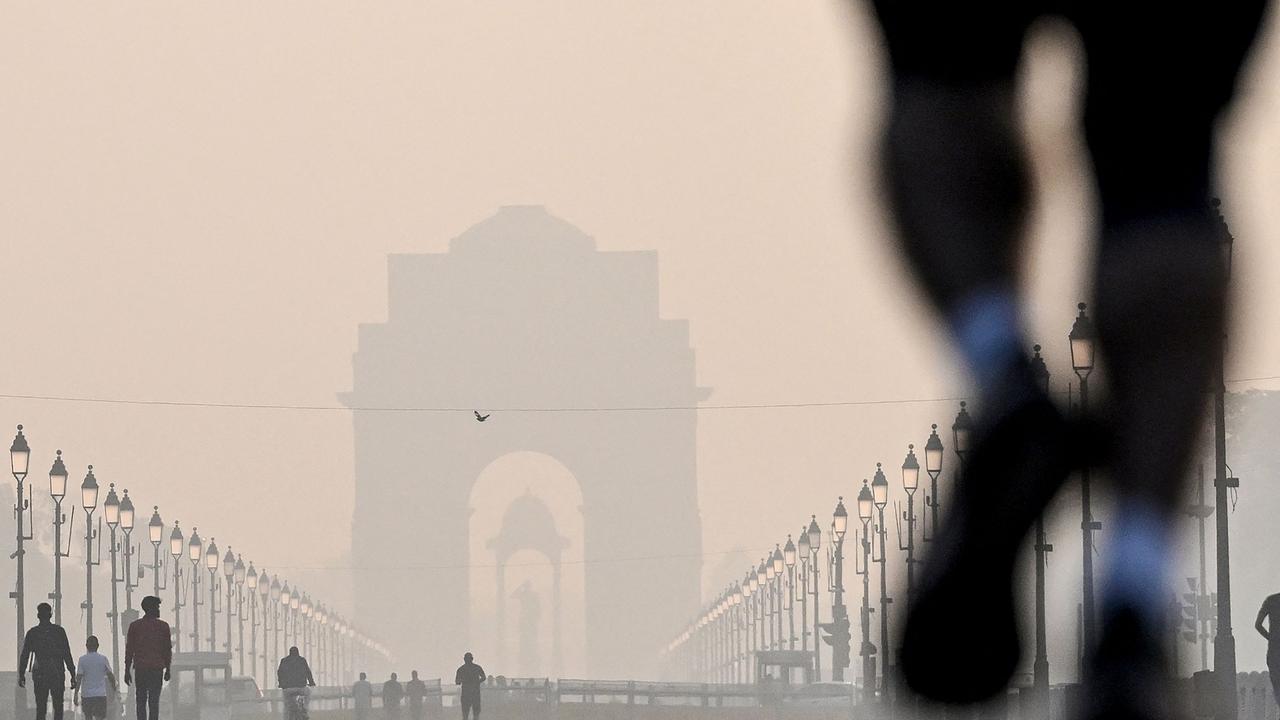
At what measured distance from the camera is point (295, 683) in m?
30.8

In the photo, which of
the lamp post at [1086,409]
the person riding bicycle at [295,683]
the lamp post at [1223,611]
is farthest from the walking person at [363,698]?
the lamp post at [1223,611]

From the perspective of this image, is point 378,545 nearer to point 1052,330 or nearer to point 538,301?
point 538,301

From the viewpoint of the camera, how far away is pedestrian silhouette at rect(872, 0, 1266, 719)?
14.3ft

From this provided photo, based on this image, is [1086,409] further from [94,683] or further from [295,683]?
[295,683]

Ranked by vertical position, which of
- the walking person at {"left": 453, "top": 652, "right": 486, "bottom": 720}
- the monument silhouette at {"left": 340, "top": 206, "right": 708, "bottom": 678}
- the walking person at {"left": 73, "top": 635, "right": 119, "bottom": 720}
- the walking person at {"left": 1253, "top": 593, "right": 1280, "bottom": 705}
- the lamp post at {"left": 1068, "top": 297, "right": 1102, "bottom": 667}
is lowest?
the walking person at {"left": 453, "top": 652, "right": 486, "bottom": 720}

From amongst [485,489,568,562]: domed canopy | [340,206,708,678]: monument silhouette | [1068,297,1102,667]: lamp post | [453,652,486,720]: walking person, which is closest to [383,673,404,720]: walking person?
[453,652,486,720]: walking person

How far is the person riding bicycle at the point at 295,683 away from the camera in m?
29.7

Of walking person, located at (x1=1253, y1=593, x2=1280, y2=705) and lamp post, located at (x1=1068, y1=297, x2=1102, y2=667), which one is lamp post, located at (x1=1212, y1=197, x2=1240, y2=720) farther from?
walking person, located at (x1=1253, y1=593, x2=1280, y2=705)

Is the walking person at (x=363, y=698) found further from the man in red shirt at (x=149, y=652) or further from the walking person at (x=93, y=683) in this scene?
the man in red shirt at (x=149, y=652)

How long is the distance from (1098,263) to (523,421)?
113 m

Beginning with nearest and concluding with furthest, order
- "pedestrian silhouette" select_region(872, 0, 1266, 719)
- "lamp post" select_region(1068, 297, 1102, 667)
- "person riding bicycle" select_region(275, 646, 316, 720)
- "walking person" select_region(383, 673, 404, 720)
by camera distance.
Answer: "pedestrian silhouette" select_region(872, 0, 1266, 719)
"lamp post" select_region(1068, 297, 1102, 667)
"person riding bicycle" select_region(275, 646, 316, 720)
"walking person" select_region(383, 673, 404, 720)

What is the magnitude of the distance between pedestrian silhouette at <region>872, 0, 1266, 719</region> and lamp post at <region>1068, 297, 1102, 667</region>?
0.11 metres

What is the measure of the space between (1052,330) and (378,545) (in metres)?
111

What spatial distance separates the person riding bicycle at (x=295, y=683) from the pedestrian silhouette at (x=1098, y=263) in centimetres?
2541
